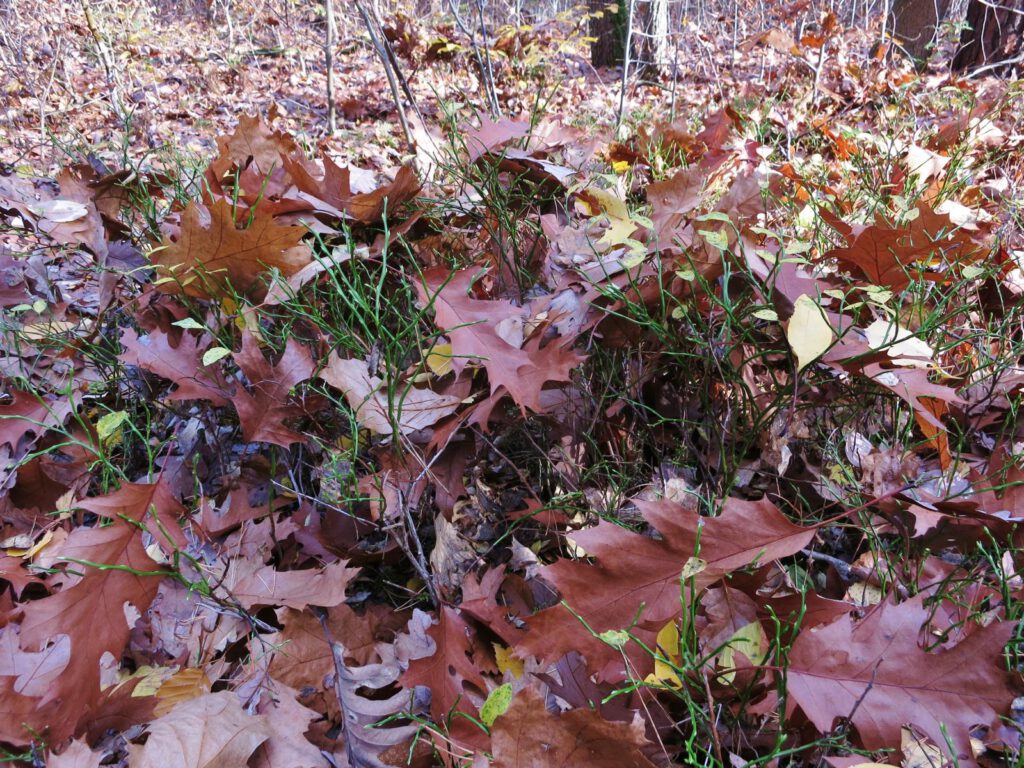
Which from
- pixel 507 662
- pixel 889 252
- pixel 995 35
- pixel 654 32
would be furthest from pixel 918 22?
pixel 507 662

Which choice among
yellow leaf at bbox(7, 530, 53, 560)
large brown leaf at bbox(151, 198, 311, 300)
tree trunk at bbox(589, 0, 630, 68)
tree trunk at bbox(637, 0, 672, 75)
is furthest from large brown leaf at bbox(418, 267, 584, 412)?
tree trunk at bbox(589, 0, 630, 68)

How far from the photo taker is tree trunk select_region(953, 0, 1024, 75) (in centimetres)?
443

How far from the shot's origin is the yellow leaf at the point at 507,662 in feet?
3.64

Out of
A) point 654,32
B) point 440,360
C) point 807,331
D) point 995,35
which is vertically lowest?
point 440,360

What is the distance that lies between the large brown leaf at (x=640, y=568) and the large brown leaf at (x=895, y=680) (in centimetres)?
15

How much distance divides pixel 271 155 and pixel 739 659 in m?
1.83

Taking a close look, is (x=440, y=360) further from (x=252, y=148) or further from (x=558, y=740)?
(x=252, y=148)

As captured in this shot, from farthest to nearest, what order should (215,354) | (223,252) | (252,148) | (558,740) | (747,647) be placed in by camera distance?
1. (252,148)
2. (223,252)
3. (215,354)
4. (747,647)
5. (558,740)

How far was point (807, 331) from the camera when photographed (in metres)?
1.03

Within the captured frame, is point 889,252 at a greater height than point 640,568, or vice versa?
point 889,252

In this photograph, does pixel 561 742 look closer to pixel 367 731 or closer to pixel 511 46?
pixel 367 731

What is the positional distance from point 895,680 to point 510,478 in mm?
825

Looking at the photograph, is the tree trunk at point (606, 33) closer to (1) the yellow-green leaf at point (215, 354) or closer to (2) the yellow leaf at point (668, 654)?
(1) the yellow-green leaf at point (215, 354)

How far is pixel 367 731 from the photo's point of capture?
41.6 inches
